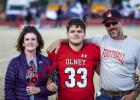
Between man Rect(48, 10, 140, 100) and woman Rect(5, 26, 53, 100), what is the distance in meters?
0.73

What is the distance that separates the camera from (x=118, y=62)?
5.50m

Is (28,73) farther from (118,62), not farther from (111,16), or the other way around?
(111,16)

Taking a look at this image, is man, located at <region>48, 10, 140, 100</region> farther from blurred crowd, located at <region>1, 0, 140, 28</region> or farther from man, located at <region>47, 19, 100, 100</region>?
blurred crowd, located at <region>1, 0, 140, 28</region>

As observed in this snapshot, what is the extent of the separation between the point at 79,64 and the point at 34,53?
56 centimetres

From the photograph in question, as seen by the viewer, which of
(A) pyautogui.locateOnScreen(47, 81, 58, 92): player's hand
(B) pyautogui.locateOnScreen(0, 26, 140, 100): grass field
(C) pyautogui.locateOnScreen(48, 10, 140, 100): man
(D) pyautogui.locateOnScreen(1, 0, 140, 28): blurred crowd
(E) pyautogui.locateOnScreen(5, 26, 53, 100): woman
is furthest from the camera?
(D) pyautogui.locateOnScreen(1, 0, 140, 28): blurred crowd

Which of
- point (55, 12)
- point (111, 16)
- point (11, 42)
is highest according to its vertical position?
point (111, 16)

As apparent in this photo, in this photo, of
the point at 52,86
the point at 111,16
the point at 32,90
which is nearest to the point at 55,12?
the point at 111,16


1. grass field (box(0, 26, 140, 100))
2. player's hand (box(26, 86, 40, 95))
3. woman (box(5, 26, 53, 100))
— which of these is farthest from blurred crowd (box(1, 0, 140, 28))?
player's hand (box(26, 86, 40, 95))

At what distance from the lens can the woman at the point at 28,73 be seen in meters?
5.25

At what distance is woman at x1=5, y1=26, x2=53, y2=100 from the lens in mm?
5250

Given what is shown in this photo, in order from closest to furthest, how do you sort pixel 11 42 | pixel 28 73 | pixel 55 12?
pixel 28 73 → pixel 11 42 → pixel 55 12

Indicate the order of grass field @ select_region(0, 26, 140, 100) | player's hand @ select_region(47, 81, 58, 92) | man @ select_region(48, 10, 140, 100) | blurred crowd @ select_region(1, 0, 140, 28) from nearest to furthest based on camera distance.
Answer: player's hand @ select_region(47, 81, 58, 92) → man @ select_region(48, 10, 140, 100) → grass field @ select_region(0, 26, 140, 100) → blurred crowd @ select_region(1, 0, 140, 28)

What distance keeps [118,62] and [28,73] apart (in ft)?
3.61

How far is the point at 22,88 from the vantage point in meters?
5.27
